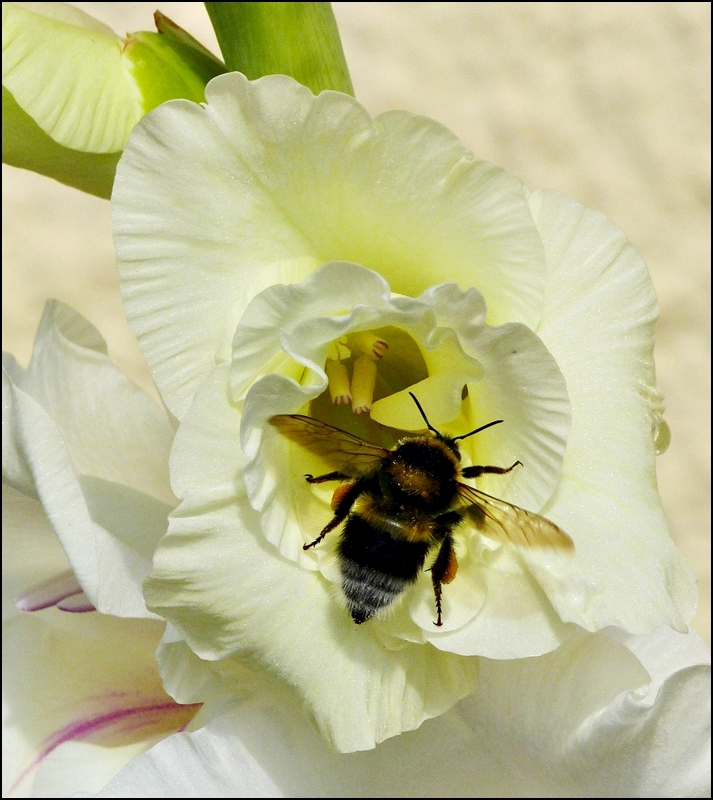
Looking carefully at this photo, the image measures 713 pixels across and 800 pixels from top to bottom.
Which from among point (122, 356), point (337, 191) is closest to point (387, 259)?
point (337, 191)

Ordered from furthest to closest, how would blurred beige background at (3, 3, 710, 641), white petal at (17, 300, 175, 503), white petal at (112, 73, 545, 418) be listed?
blurred beige background at (3, 3, 710, 641) < white petal at (17, 300, 175, 503) < white petal at (112, 73, 545, 418)

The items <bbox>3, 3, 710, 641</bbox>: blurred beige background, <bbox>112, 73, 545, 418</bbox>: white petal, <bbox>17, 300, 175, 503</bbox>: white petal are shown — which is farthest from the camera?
<bbox>3, 3, 710, 641</bbox>: blurred beige background

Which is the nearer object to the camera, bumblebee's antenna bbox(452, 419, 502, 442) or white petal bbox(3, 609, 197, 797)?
bumblebee's antenna bbox(452, 419, 502, 442)

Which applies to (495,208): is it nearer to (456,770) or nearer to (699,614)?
(456,770)

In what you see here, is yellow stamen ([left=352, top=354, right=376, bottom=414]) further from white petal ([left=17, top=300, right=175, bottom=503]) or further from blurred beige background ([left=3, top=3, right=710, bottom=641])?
blurred beige background ([left=3, top=3, right=710, bottom=641])

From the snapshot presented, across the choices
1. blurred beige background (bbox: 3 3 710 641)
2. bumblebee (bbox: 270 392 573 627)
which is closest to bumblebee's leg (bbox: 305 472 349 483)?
bumblebee (bbox: 270 392 573 627)

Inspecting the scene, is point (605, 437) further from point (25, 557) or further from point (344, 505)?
point (25, 557)

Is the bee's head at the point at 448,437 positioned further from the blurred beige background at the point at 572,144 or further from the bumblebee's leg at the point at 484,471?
the blurred beige background at the point at 572,144
